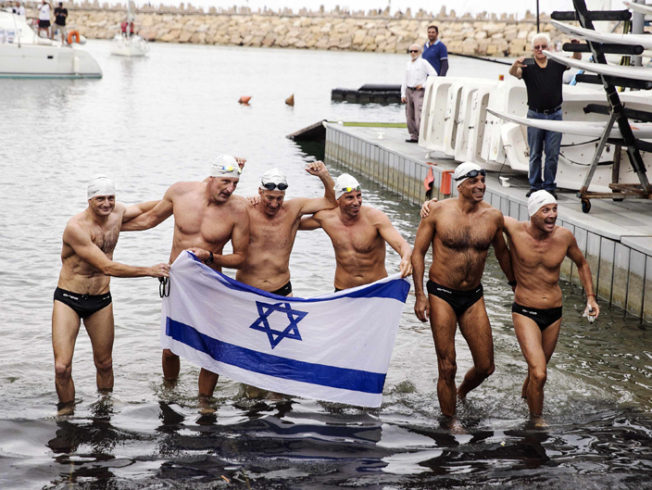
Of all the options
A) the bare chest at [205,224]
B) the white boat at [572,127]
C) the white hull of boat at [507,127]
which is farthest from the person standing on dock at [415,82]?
the bare chest at [205,224]

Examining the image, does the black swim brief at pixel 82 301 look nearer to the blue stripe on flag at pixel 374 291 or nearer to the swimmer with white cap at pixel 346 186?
the blue stripe on flag at pixel 374 291

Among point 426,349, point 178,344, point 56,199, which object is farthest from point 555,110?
point 56,199

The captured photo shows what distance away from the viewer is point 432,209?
301 inches

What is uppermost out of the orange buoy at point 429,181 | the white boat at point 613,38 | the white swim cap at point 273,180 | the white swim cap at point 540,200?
the white boat at point 613,38

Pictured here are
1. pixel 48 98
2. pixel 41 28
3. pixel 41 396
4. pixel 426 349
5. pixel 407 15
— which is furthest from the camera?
pixel 407 15

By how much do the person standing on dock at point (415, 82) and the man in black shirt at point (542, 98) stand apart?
6.16 meters

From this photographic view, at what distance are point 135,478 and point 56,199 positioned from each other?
1195 cm

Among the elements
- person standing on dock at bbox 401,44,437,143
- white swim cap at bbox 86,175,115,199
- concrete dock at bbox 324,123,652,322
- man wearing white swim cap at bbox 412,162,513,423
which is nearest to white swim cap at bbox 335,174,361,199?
man wearing white swim cap at bbox 412,162,513,423

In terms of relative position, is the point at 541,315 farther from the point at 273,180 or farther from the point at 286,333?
the point at 273,180

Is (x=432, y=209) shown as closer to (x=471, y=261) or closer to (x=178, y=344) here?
(x=471, y=261)

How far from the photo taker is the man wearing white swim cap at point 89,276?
24.3 feet

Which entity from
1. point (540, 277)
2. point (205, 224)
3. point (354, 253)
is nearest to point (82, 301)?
point (205, 224)

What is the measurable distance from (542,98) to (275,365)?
6785 millimetres

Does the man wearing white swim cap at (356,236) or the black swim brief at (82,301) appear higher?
the man wearing white swim cap at (356,236)
